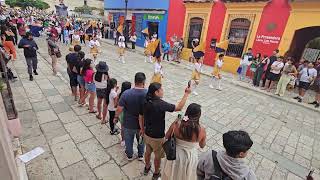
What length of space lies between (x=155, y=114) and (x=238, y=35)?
11811 millimetres

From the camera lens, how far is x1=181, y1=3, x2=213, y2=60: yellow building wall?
1416 cm

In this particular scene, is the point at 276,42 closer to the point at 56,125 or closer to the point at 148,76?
the point at 148,76

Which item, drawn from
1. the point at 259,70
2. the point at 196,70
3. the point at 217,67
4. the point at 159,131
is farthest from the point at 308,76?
the point at 159,131

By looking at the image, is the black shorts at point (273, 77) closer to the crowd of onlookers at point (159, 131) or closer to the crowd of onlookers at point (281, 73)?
the crowd of onlookers at point (281, 73)

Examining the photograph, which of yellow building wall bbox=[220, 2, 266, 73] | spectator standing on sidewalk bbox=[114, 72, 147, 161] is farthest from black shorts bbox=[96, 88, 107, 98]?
yellow building wall bbox=[220, 2, 266, 73]

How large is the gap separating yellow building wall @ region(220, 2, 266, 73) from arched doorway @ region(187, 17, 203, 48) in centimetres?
220

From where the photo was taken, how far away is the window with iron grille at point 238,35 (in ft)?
40.8

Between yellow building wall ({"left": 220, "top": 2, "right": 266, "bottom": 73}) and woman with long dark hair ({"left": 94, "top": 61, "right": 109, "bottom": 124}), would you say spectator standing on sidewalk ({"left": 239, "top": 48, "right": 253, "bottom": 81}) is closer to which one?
yellow building wall ({"left": 220, "top": 2, "right": 266, "bottom": 73})

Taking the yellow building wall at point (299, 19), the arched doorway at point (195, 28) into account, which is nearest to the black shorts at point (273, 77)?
the yellow building wall at point (299, 19)

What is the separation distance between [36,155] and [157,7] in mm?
16665

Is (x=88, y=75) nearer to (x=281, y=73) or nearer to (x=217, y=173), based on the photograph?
(x=217, y=173)

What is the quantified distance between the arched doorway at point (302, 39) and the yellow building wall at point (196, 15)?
5.56 metres

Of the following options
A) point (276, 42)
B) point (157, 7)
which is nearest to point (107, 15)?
point (157, 7)

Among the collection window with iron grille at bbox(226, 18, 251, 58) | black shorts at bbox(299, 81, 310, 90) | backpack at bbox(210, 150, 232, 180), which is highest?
window with iron grille at bbox(226, 18, 251, 58)
